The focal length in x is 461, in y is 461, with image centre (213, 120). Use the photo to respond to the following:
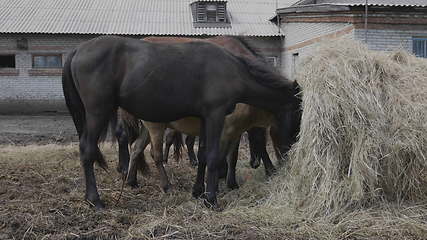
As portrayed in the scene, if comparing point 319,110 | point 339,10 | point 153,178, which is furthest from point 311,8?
point 319,110

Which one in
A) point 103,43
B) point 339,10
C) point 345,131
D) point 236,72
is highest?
point 339,10

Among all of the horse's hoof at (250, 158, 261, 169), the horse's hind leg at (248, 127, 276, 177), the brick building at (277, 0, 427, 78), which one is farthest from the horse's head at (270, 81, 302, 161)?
the brick building at (277, 0, 427, 78)

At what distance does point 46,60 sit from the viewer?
19.6 meters

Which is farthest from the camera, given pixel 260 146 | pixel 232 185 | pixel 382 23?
pixel 382 23

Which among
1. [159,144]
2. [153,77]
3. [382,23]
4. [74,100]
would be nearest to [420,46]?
[382,23]

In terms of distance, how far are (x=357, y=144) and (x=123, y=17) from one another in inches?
712

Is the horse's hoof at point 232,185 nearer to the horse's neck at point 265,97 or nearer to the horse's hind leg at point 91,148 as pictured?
the horse's neck at point 265,97

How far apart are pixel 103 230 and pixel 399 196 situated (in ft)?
9.64

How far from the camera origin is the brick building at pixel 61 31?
755 inches

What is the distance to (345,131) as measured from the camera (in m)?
4.64

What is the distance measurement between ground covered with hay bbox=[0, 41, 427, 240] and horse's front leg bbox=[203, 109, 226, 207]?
8.6 inches

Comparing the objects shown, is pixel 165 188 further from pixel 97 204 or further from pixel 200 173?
pixel 97 204

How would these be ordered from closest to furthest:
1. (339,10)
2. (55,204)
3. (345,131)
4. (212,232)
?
(212,232) → (345,131) → (55,204) → (339,10)

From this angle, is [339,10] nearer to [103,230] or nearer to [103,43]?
[103,43]
